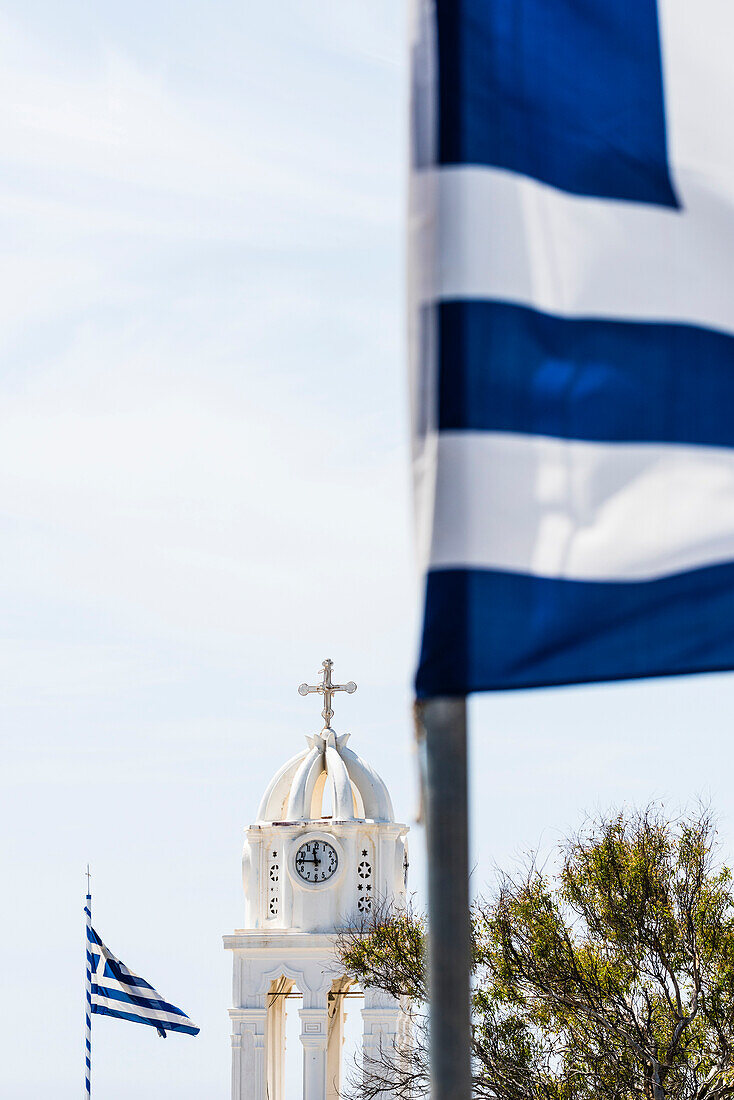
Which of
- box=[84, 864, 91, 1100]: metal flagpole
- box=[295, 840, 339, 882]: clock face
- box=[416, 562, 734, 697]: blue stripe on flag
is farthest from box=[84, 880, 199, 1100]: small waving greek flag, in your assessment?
box=[416, 562, 734, 697]: blue stripe on flag

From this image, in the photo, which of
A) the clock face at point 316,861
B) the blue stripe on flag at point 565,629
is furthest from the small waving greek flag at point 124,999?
the blue stripe on flag at point 565,629

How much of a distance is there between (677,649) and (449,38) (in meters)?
1.75

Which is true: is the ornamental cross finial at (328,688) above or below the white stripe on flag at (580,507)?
above

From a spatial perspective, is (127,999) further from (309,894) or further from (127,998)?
(309,894)

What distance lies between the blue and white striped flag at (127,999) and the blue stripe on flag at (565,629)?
29.9 m

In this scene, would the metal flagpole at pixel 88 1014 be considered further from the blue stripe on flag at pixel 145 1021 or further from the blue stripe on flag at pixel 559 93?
the blue stripe on flag at pixel 559 93

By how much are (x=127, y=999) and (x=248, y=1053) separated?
4.81 metres

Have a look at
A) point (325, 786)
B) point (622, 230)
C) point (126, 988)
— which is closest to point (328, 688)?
point (325, 786)

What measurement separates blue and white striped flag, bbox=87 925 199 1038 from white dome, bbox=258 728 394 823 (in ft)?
21.0

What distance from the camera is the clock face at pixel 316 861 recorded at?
3912cm

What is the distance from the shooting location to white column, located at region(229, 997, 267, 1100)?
37625 millimetres

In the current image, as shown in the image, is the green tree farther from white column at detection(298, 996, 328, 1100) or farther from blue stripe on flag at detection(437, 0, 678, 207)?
blue stripe on flag at detection(437, 0, 678, 207)

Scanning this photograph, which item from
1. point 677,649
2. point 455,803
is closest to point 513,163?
point 677,649

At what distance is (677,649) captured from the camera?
5.12m
